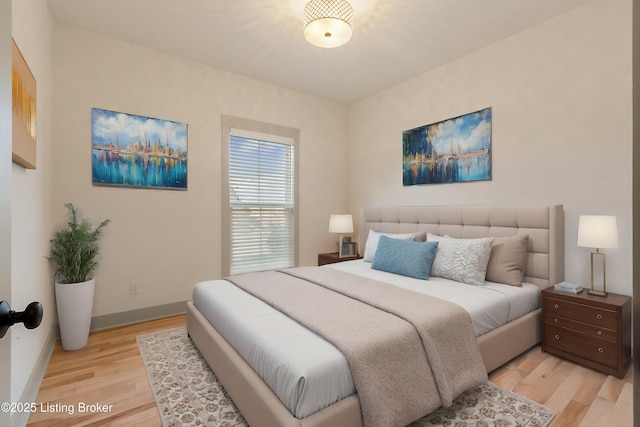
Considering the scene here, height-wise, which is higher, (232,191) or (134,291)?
(232,191)

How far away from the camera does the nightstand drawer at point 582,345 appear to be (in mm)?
2027

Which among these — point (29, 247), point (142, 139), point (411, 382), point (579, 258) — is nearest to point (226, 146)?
point (142, 139)

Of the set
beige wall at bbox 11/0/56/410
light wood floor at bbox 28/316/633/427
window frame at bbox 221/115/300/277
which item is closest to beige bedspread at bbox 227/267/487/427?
light wood floor at bbox 28/316/633/427

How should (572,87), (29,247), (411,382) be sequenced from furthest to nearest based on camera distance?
(572,87) → (29,247) → (411,382)

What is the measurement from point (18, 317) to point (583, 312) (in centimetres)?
301

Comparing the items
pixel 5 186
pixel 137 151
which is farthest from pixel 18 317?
pixel 137 151

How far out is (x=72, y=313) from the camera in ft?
8.01

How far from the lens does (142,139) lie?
305 cm

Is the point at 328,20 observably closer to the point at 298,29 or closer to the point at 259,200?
the point at 298,29

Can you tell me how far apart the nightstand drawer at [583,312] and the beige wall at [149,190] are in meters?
3.27

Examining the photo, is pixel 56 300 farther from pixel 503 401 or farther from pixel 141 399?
pixel 503 401

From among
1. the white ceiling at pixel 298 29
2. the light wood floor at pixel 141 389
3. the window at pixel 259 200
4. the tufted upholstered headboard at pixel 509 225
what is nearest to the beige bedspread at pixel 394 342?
the light wood floor at pixel 141 389

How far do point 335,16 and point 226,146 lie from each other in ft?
6.44

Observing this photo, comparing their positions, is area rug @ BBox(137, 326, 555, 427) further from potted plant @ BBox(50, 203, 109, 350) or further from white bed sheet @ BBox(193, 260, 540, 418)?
potted plant @ BBox(50, 203, 109, 350)
